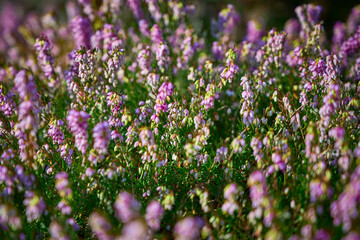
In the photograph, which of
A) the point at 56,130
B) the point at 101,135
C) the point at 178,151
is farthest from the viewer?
the point at 178,151

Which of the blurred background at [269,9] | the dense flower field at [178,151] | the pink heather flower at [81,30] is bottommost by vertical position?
the dense flower field at [178,151]

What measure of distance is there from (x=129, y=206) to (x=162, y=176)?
1.33 metres

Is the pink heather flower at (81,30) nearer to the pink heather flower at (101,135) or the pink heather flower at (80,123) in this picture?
the pink heather flower at (80,123)

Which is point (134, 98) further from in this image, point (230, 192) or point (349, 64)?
point (349, 64)

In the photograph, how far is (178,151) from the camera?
333 centimetres

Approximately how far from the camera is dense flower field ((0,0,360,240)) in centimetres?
215

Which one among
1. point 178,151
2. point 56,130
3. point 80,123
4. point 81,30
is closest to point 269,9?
point 81,30

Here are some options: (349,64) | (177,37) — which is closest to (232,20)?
(177,37)

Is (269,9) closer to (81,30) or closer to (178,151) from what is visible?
(81,30)

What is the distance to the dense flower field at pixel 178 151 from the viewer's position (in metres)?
2.15

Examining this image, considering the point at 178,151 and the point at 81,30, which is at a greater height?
the point at 81,30

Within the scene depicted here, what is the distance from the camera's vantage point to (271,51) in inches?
176

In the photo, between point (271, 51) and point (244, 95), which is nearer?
point (244, 95)

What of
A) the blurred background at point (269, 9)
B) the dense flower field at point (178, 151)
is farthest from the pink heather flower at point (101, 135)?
the blurred background at point (269, 9)
